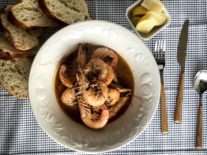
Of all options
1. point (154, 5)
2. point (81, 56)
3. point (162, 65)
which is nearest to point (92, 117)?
point (81, 56)

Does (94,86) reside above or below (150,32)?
below

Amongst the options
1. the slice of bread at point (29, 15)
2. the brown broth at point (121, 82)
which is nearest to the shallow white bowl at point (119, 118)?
the brown broth at point (121, 82)

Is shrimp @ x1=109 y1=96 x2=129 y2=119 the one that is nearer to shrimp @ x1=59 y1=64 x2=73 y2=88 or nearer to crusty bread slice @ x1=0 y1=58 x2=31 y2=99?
shrimp @ x1=59 y1=64 x2=73 y2=88

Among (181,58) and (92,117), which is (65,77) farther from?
(181,58)

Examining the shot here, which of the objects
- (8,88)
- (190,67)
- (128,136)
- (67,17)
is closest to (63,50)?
(67,17)

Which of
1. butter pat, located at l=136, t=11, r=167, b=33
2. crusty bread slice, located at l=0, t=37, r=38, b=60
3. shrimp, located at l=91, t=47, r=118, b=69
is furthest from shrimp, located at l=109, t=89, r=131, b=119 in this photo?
crusty bread slice, located at l=0, t=37, r=38, b=60

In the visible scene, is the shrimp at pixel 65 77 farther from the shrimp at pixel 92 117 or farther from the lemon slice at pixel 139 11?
the lemon slice at pixel 139 11
